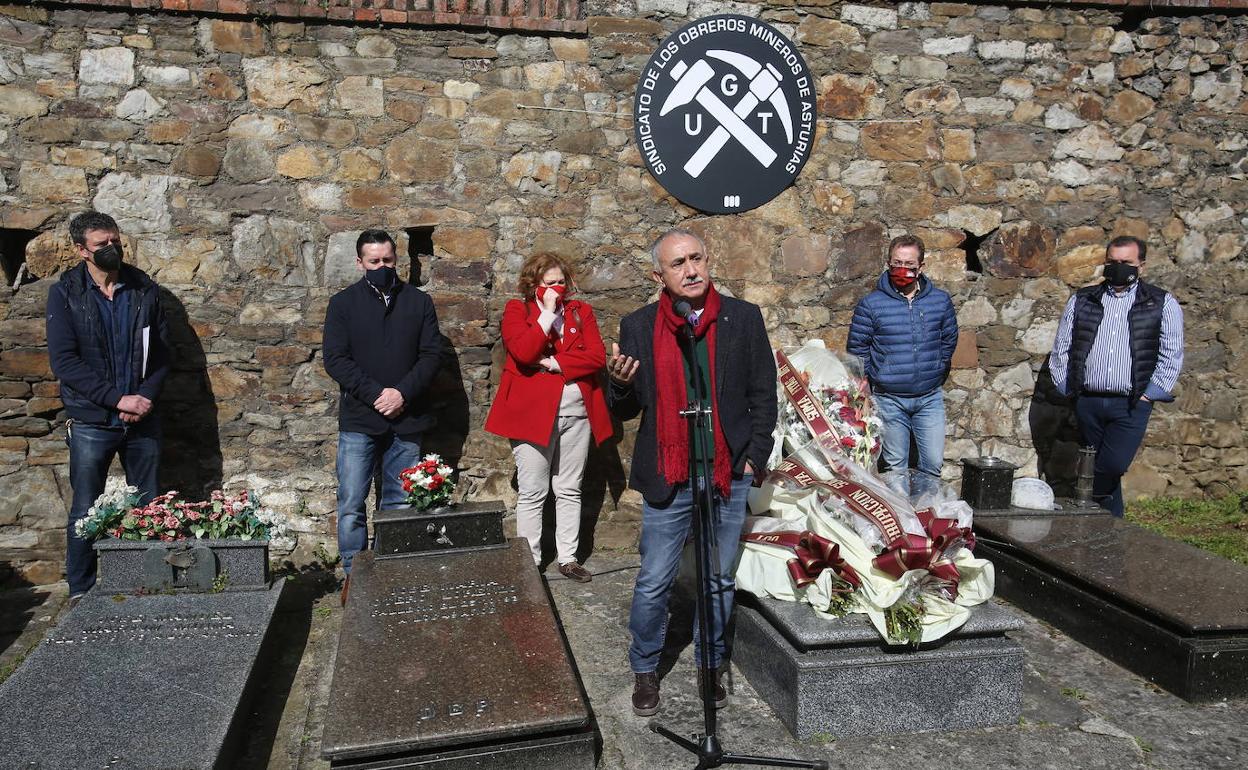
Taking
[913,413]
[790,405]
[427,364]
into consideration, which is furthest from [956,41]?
[427,364]

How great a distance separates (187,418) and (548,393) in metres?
2.01

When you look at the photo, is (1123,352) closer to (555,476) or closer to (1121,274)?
(1121,274)

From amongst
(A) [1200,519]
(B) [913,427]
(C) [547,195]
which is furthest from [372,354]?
(A) [1200,519]

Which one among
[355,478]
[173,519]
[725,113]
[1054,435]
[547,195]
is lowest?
[173,519]

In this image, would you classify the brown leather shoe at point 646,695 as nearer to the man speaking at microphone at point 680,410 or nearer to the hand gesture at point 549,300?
the man speaking at microphone at point 680,410

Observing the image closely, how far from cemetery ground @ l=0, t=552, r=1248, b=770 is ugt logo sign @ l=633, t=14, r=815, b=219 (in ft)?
8.37

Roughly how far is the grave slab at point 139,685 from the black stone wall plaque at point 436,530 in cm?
67

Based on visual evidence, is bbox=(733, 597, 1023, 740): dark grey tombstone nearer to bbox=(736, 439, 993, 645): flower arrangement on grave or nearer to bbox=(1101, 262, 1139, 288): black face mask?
bbox=(736, 439, 993, 645): flower arrangement on grave

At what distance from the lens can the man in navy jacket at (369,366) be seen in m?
4.93

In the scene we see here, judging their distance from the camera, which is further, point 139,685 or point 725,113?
point 725,113

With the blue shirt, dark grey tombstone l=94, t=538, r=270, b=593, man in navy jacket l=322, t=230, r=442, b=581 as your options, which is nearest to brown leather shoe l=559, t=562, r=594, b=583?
man in navy jacket l=322, t=230, r=442, b=581

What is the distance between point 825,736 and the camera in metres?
3.54

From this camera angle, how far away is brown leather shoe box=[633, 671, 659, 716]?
372cm

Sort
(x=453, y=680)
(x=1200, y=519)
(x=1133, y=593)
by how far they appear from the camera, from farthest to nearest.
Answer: (x=1200, y=519), (x=1133, y=593), (x=453, y=680)
